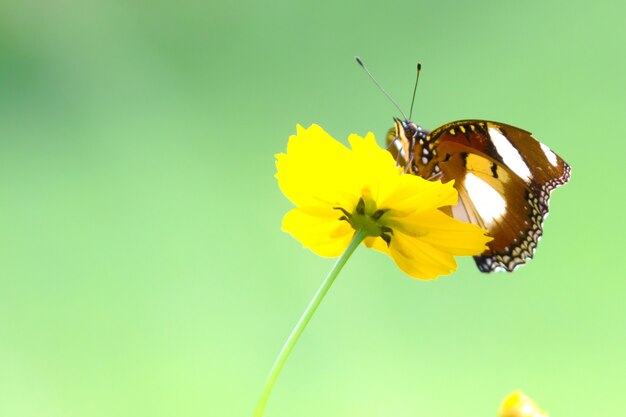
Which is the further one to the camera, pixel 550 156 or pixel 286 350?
pixel 550 156

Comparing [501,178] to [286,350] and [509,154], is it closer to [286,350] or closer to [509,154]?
[509,154]

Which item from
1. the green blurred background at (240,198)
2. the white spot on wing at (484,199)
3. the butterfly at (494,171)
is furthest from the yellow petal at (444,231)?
the green blurred background at (240,198)

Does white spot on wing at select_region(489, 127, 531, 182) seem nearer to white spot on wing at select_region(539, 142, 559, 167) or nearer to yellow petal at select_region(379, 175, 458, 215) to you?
white spot on wing at select_region(539, 142, 559, 167)

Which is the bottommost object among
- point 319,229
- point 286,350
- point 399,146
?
point 286,350

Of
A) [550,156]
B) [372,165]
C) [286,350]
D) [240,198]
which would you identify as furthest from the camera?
[240,198]

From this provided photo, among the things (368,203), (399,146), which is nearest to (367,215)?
(368,203)

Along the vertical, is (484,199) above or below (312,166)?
above

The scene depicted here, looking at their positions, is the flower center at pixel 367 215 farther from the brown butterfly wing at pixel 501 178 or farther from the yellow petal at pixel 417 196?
the brown butterfly wing at pixel 501 178

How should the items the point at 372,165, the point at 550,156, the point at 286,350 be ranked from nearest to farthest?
the point at 286,350, the point at 372,165, the point at 550,156
